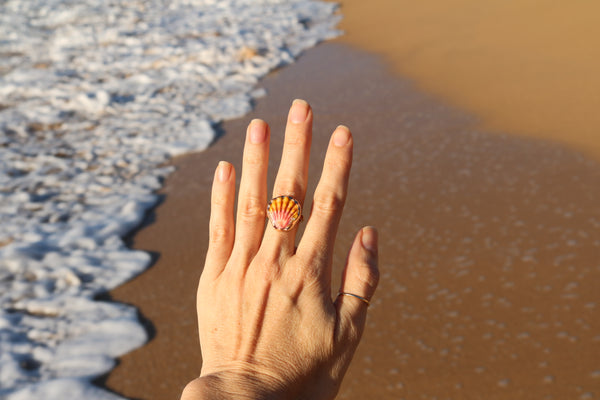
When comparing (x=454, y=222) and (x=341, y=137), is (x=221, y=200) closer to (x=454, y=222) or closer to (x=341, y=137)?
(x=341, y=137)

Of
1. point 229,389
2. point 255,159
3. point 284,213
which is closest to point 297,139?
point 255,159

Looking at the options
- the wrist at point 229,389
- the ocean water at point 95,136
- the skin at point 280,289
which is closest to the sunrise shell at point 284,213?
the skin at point 280,289

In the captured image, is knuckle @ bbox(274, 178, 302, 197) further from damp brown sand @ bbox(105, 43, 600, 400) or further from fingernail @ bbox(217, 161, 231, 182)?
damp brown sand @ bbox(105, 43, 600, 400)

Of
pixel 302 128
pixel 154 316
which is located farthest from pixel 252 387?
pixel 154 316

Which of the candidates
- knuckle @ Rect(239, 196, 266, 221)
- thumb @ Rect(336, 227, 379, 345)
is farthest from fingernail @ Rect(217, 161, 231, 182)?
thumb @ Rect(336, 227, 379, 345)

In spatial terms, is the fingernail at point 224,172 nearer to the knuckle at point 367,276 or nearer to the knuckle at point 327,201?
the knuckle at point 327,201

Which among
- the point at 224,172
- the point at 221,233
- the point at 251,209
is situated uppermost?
the point at 224,172
